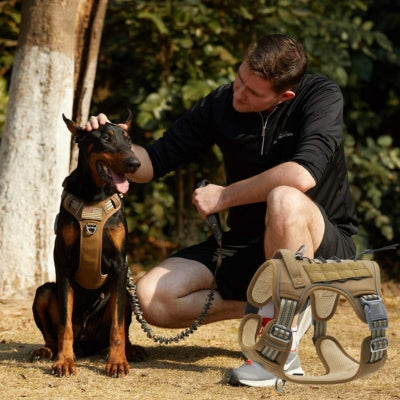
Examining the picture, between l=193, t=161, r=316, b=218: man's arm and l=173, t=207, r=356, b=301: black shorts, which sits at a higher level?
l=193, t=161, r=316, b=218: man's arm

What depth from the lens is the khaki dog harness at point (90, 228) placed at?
11.0 ft

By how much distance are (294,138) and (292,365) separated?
3.43 ft

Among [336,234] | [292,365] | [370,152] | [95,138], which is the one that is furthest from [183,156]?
[370,152]

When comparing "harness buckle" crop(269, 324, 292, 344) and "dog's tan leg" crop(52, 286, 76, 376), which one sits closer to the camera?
"harness buckle" crop(269, 324, 292, 344)

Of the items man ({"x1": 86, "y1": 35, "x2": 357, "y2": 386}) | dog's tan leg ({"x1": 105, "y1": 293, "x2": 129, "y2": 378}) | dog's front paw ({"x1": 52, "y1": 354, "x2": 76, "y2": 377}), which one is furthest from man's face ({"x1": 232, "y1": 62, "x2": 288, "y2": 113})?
dog's front paw ({"x1": 52, "y1": 354, "x2": 76, "y2": 377})

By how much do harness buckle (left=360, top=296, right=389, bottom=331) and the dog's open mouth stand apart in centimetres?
122

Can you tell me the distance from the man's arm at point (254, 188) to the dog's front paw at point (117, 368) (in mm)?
738

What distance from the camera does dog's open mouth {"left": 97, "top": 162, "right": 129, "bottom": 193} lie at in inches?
131

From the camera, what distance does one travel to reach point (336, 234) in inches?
138

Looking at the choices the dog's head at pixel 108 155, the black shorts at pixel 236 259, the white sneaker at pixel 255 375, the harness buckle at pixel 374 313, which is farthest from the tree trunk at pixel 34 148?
the harness buckle at pixel 374 313

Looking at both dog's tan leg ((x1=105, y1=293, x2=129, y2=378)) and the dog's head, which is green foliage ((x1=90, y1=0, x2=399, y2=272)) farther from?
dog's tan leg ((x1=105, y1=293, x2=129, y2=378))

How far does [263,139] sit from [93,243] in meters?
0.93

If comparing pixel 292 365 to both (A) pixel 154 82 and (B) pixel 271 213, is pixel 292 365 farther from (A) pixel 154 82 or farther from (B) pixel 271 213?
(A) pixel 154 82

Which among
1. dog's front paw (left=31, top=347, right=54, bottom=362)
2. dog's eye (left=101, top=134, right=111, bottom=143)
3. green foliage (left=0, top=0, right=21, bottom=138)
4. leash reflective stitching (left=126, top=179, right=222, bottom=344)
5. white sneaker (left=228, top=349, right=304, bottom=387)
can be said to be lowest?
dog's front paw (left=31, top=347, right=54, bottom=362)
